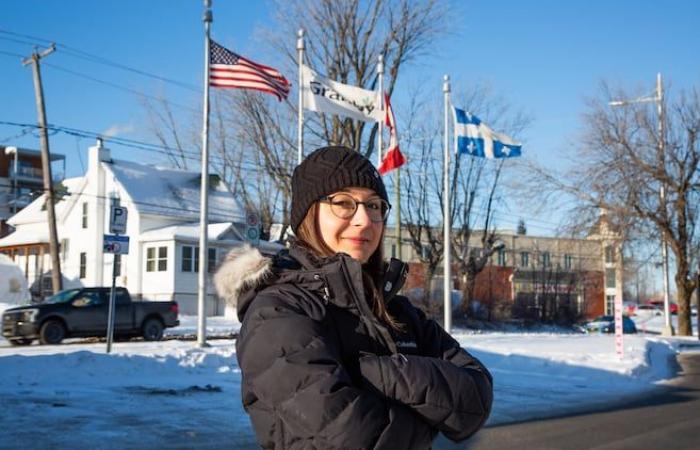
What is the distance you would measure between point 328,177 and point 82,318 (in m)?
21.8

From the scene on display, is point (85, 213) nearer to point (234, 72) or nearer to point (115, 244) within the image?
point (234, 72)

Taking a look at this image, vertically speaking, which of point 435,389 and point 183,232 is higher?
point 183,232

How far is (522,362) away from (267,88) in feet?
30.2

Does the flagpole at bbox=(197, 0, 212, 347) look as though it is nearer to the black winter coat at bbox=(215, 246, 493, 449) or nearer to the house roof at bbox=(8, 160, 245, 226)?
the black winter coat at bbox=(215, 246, 493, 449)

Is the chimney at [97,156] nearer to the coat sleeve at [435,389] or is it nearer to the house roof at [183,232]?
the house roof at [183,232]

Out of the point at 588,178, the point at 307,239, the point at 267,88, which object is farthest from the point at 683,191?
the point at 307,239

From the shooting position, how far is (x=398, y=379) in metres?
2.09

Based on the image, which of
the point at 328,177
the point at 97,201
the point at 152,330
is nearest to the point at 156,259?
the point at 97,201

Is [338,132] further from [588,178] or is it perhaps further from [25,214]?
[25,214]

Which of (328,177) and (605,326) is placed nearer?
(328,177)

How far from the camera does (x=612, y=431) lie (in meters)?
10.2

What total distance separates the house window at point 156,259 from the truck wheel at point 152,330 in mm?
17553

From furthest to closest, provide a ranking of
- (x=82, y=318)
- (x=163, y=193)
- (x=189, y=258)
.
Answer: (x=163, y=193), (x=189, y=258), (x=82, y=318)

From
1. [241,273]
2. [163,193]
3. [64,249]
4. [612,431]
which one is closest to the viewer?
[241,273]
